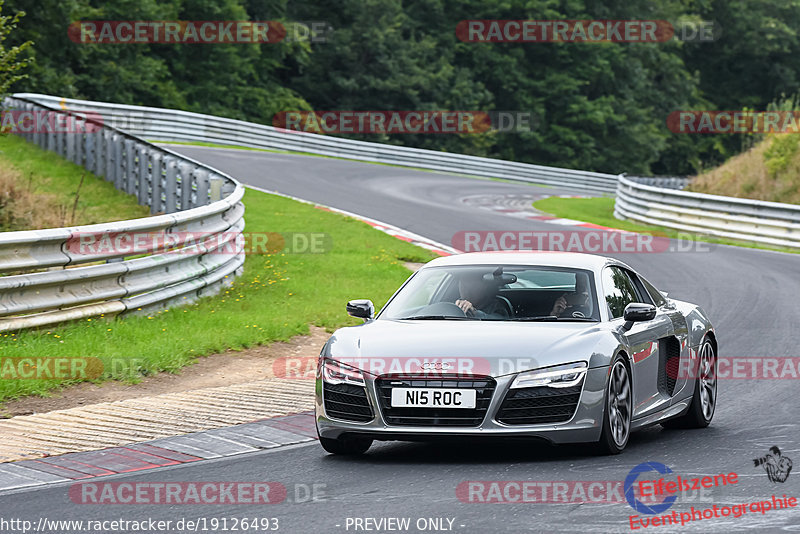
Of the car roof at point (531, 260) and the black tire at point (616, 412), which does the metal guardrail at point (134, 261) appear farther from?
the black tire at point (616, 412)

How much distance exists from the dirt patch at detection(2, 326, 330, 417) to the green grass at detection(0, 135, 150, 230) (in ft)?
17.8

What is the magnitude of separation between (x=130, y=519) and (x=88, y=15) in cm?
4449

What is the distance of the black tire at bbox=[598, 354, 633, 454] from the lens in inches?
301

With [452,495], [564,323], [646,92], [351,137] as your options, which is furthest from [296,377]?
[646,92]

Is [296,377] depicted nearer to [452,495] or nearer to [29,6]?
[452,495]

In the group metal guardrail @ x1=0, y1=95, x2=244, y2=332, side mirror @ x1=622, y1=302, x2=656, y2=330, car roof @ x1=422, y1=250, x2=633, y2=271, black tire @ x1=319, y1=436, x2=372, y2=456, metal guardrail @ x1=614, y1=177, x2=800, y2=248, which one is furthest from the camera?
metal guardrail @ x1=614, y1=177, x2=800, y2=248

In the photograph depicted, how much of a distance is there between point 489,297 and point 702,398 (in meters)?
1.91

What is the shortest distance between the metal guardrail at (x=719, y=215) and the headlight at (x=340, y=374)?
20.3m

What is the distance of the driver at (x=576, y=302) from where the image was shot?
8.45 metres

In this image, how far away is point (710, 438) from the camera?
8.70 m

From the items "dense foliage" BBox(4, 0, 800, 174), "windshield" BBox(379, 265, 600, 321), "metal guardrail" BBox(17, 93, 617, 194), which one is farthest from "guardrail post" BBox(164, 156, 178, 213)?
"dense foliage" BBox(4, 0, 800, 174)

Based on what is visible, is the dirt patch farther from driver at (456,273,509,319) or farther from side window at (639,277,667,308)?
side window at (639,277,667,308)

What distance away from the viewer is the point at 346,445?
26.2 ft

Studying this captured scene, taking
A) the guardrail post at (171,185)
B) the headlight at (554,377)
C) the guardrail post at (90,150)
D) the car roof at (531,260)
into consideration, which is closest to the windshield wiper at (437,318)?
the car roof at (531,260)
